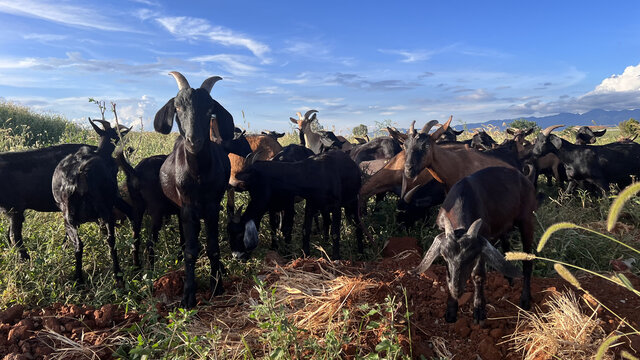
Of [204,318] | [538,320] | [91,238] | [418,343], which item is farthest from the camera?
[91,238]

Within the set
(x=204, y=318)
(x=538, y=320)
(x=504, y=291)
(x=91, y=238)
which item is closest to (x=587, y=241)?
(x=504, y=291)

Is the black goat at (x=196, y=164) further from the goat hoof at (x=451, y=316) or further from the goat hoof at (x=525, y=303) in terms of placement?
the goat hoof at (x=525, y=303)

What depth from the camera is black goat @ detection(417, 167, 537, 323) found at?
3852 millimetres

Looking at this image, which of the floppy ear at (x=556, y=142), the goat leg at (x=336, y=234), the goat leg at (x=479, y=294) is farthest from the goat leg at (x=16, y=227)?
the floppy ear at (x=556, y=142)

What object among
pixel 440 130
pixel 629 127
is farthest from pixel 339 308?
pixel 629 127

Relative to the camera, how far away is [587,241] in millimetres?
6625

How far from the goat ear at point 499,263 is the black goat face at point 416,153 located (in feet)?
11.1

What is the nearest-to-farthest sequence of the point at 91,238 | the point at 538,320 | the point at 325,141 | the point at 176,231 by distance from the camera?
1. the point at 538,320
2. the point at 91,238
3. the point at 176,231
4. the point at 325,141

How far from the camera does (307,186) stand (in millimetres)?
6914

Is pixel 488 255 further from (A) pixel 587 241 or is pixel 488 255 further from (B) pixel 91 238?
(B) pixel 91 238

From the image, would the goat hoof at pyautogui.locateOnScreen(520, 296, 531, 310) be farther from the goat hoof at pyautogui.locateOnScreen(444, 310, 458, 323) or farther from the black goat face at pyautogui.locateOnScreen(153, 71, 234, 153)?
the black goat face at pyautogui.locateOnScreen(153, 71, 234, 153)

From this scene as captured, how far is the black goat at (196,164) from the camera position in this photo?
4.73m

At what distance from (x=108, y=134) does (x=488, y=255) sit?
5.86 metres

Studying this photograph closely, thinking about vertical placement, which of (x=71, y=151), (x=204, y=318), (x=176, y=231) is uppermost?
(x=71, y=151)
